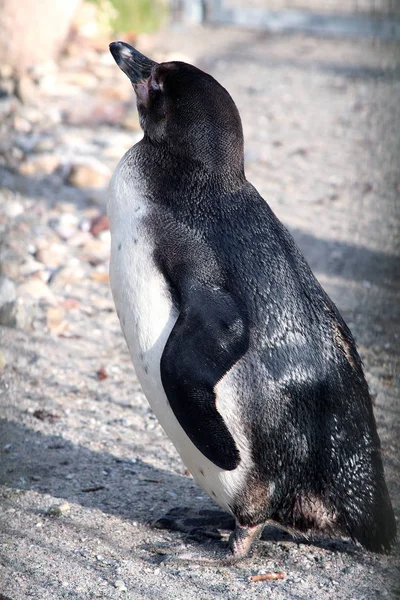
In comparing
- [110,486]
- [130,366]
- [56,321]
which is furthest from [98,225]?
[110,486]

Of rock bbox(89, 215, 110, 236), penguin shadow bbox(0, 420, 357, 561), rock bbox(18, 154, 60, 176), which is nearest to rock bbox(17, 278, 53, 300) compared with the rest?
rock bbox(89, 215, 110, 236)

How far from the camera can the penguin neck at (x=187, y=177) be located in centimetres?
218

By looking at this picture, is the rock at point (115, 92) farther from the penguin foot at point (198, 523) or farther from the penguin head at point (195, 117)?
the penguin foot at point (198, 523)

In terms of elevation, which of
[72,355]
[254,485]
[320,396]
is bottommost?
[72,355]

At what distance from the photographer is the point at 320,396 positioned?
207 centimetres

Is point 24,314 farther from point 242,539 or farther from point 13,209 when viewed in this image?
point 242,539

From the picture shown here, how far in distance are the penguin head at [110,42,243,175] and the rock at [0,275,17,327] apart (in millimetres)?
1385

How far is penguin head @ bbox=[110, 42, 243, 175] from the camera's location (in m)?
2.15

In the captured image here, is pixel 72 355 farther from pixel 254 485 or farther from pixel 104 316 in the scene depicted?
pixel 254 485

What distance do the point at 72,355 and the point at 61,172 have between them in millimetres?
1886

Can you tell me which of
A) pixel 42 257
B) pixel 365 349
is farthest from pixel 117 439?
pixel 42 257

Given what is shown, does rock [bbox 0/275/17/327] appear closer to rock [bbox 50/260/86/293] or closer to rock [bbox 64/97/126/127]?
rock [bbox 50/260/86/293]

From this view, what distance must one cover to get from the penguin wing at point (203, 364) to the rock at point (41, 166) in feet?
10.2

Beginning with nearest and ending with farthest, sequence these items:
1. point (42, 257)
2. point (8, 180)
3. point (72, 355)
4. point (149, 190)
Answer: point (149, 190) → point (72, 355) → point (42, 257) → point (8, 180)
